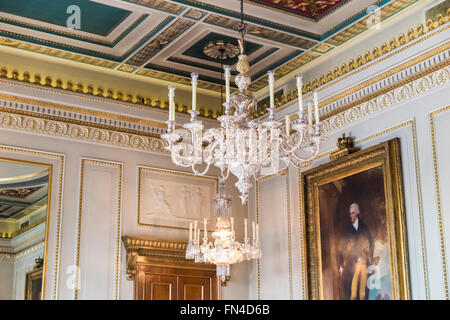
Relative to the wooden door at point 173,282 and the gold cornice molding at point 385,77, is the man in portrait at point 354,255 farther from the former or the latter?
the wooden door at point 173,282

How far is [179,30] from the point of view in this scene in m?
5.98

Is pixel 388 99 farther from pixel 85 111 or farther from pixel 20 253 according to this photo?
pixel 20 253

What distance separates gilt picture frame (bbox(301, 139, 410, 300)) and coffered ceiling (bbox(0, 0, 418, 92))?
45.1 inches

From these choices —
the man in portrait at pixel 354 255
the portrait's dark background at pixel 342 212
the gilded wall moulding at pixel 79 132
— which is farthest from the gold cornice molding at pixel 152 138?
the man in portrait at pixel 354 255

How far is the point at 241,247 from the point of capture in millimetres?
6145

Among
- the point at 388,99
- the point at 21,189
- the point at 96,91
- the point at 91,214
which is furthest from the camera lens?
the point at 96,91

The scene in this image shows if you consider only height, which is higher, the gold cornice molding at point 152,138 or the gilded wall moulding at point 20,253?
the gold cornice molding at point 152,138

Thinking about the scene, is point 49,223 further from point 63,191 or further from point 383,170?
point 383,170

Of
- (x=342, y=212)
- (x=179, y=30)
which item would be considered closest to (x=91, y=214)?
(x=179, y=30)

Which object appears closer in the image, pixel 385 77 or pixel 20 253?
pixel 385 77

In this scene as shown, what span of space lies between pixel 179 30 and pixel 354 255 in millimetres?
2549

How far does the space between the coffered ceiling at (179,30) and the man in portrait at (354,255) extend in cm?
164

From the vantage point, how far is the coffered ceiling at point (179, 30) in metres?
5.56

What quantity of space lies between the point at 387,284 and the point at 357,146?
131cm
